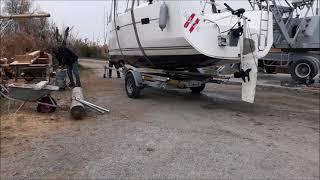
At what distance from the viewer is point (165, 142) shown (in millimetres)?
7254

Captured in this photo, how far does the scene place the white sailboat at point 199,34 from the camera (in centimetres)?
970

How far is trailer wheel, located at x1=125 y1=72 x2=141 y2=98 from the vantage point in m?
11.9

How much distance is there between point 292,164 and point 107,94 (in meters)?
7.82

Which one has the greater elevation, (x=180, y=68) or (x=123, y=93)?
(x=180, y=68)

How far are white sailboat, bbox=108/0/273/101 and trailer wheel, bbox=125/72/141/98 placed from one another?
749 millimetres

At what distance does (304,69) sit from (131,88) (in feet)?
23.4

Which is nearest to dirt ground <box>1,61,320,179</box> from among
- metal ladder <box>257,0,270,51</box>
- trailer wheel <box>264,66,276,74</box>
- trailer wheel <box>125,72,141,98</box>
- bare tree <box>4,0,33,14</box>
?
trailer wheel <box>125,72,141,98</box>

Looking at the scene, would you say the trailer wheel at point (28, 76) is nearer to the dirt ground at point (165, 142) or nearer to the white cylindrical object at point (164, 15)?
the dirt ground at point (165, 142)

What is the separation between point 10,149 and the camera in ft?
22.4

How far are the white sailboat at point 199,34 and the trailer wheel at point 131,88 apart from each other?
749mm

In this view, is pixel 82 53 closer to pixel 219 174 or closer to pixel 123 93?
pixel 123 93

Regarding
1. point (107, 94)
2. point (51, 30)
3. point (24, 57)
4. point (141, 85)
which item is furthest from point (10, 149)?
point (51, 30)

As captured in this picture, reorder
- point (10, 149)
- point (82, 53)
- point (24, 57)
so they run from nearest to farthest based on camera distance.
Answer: point (10, 149) < point (24, 57) < point (82, 53)

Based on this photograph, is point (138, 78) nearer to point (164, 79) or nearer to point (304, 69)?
point (164, 79)
